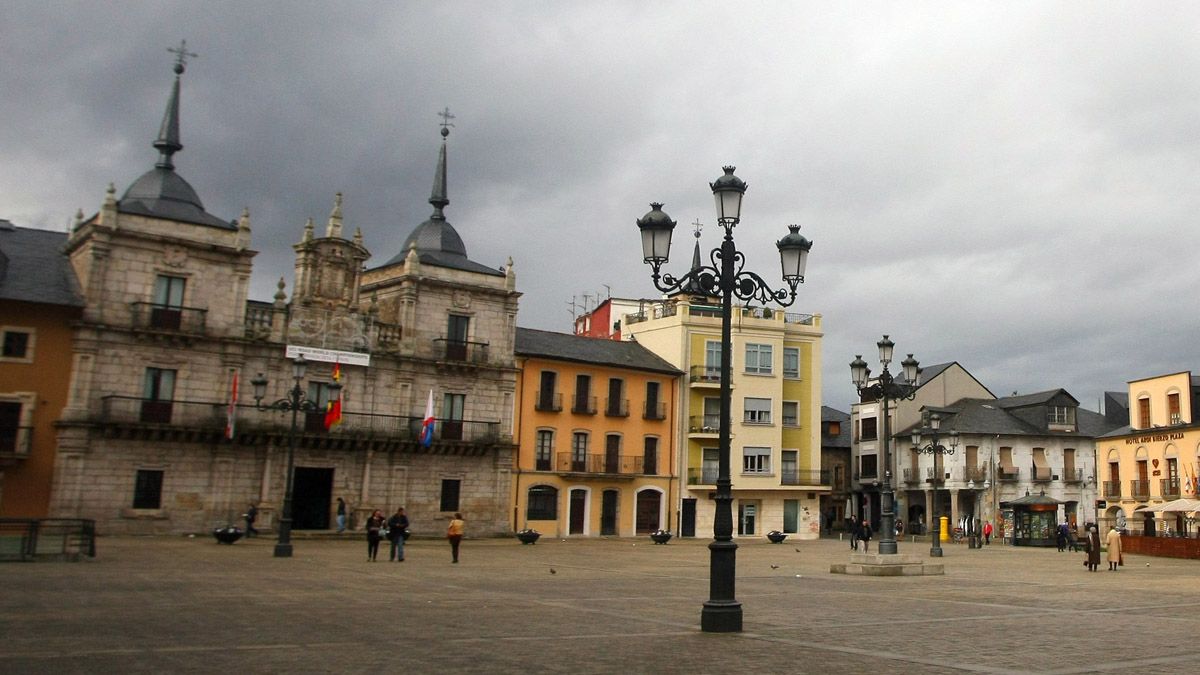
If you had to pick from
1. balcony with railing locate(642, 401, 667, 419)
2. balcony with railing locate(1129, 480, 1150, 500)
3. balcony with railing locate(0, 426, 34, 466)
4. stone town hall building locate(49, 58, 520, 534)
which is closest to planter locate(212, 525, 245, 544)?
stone town hall building locate(49, 58, 520, 534)

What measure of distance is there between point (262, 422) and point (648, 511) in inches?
854

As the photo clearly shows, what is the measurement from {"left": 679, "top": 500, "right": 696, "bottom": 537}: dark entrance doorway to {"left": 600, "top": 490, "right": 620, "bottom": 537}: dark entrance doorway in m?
4.22

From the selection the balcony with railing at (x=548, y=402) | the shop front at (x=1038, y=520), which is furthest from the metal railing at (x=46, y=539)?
the shop front at (x=1038, y=520)

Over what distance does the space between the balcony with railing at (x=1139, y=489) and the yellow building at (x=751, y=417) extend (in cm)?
1603

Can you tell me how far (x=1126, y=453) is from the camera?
54.3m

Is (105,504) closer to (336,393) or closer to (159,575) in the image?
(336,393)

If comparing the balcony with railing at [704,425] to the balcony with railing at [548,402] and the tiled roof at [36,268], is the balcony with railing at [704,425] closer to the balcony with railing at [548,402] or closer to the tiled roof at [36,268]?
the balcony with railing at [548,402]

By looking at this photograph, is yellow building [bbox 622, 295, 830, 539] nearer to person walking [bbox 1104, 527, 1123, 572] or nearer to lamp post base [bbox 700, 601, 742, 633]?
person walking [bbox 1104, 527, 1123, 572]

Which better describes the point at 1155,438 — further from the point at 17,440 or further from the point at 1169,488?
the point at 17,440

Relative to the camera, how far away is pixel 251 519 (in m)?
40.6

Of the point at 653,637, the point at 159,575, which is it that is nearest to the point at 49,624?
the point at 653,637

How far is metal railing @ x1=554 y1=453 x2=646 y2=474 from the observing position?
52.6m

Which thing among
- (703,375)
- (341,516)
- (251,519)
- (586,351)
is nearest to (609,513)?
(586,351)

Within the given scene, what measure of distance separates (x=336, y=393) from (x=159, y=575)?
1561cm
